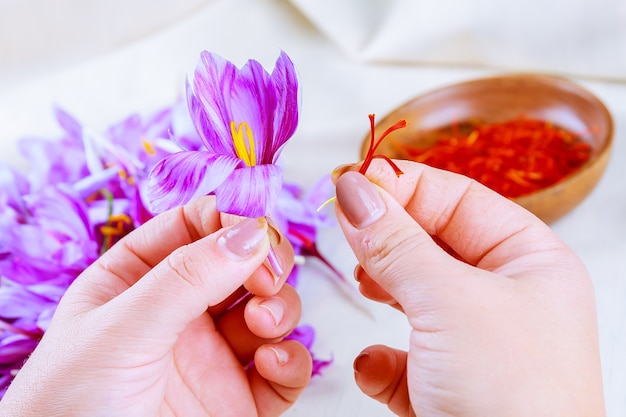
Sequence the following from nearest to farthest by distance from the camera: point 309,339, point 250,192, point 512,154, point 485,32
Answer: point 250,192, point 309,339, point 512,154, point 485,32

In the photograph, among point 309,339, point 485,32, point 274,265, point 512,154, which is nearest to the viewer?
point 274,265

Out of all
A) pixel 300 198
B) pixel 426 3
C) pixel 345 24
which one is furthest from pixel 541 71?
pixel 300 198

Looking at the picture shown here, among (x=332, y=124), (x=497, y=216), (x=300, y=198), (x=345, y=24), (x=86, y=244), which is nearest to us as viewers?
(x=497, y=216)

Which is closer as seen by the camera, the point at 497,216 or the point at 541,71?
the point at 497,216

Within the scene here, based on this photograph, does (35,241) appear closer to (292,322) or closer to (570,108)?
(292,322)

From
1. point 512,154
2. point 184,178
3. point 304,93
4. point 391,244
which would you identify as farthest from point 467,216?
point 304,93

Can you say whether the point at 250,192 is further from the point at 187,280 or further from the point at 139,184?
the point at 139,184

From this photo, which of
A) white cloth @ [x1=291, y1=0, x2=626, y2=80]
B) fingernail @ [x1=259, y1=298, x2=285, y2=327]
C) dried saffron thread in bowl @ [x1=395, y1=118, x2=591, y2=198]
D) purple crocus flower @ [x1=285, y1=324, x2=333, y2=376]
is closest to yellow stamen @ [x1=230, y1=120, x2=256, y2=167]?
fingernail @ [x1=259, y1=298, x2=285, y2=327]
